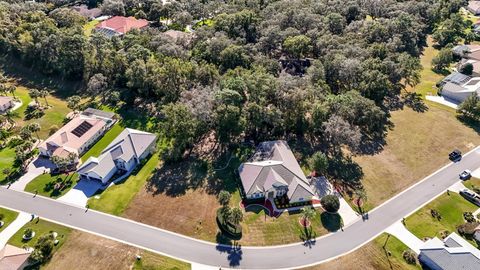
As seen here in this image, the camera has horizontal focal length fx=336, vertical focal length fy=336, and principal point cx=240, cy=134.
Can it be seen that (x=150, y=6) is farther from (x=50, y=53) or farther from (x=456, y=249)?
(x=456, y=249)

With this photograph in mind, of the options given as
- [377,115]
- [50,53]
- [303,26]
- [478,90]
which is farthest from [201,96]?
[478,90]

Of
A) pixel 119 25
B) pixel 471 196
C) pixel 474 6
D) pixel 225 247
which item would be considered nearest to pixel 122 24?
pixel 119 25

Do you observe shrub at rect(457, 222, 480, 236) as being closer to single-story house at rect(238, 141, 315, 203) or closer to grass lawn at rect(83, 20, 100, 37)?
single-story house at rect(238, 141, 315, 203)

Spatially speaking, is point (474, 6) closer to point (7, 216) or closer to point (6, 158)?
point (6, 158)

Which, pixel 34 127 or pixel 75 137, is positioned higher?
pixel 34 127

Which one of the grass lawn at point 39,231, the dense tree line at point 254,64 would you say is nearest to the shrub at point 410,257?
the dense tree line at point 254,64

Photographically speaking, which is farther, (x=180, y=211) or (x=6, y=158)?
(x=6, y=158)

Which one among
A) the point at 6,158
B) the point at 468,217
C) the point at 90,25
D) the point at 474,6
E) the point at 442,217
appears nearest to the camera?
the point at 468,217
